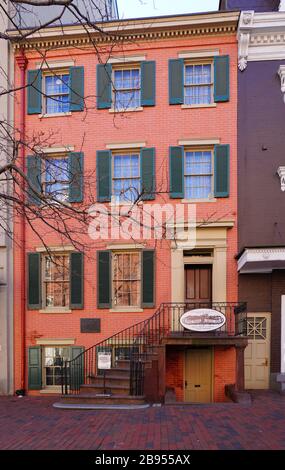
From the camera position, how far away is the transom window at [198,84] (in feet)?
39.1

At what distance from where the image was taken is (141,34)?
39.0ft

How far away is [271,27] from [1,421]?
42.7 feet

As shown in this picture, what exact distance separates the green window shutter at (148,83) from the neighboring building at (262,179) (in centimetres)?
273

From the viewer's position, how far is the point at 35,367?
38.8 ft

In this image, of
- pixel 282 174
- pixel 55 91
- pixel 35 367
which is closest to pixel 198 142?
pixel 282 174

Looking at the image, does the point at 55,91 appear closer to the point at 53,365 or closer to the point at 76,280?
the point at 76,280

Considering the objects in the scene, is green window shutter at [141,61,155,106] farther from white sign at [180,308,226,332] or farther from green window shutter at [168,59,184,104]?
white sign at [180,308,226,332]

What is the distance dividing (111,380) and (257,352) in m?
4.52

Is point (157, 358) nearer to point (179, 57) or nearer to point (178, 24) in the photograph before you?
point (179, 57)

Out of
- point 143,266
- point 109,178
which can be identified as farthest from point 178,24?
point 143,266

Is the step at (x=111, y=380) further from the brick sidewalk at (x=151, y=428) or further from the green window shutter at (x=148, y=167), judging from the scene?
the green window shutter at (x=148, y=167)

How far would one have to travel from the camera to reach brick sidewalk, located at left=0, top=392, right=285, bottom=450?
21.7ft

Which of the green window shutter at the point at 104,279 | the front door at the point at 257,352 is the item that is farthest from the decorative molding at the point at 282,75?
the green window shutter at the point at 104,279

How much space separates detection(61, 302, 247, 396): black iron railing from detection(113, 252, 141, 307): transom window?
0.88 metres
